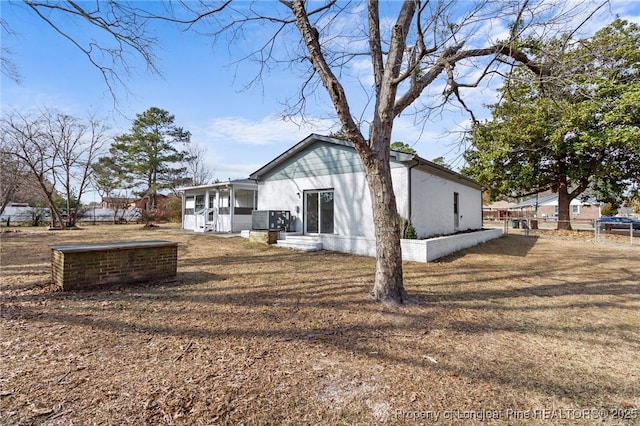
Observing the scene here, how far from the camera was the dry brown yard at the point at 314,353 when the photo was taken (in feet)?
7.30

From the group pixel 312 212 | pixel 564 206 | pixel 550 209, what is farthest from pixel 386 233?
pixel 550 209

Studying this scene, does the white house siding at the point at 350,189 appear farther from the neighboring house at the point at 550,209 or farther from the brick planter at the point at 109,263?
the neighboring house at the point at 550,209

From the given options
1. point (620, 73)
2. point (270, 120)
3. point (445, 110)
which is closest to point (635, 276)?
point (445, 110)

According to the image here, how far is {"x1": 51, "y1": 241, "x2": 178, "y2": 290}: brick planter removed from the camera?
5.01 metres

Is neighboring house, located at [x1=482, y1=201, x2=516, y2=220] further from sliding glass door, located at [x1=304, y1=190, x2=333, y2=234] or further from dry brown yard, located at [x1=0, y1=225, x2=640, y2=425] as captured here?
dry brown yard, located at [x1=0, y1=225, x2=640, y2=425]

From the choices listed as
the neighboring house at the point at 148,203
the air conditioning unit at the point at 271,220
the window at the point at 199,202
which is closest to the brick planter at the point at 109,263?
the air conditioning unit at the point at 271,220

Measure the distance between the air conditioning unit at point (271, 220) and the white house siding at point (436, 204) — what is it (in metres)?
5.16

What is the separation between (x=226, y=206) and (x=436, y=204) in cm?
1097

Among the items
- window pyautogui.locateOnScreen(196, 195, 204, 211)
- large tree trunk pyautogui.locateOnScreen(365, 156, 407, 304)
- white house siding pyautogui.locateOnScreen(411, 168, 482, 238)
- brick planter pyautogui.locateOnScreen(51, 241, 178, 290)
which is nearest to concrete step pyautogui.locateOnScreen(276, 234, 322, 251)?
white house siding pyautogui.locateOnScreen(411, 168, 482, 238)

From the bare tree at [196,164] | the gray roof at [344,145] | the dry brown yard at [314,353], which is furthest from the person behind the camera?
the bare tree at [196,164]

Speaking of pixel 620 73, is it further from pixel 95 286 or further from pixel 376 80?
pixel 95 286

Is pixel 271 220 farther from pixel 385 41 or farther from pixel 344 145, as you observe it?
pixel 385 41

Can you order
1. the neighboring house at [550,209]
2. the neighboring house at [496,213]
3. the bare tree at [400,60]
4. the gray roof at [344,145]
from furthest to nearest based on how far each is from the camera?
the neighboring house at [550,209]
the neighboring house at [496,213]
the gray roof at [344,145]
the bare tree at [400,60]

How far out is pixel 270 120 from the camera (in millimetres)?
7211
